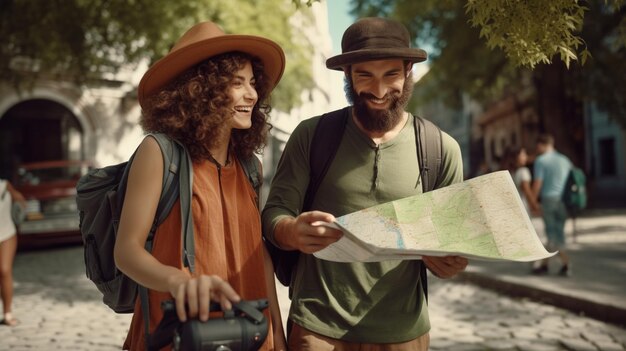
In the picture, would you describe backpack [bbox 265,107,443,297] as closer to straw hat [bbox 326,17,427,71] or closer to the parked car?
straw hat [bbox 326,17,427,71]

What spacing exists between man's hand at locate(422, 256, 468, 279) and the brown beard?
1.86 feet

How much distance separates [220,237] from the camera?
7.42 feet

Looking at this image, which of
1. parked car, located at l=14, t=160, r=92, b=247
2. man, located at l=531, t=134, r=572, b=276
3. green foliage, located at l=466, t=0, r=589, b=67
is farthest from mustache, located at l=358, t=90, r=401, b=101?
parked car, located at l=14, t=160, r=92, b=247

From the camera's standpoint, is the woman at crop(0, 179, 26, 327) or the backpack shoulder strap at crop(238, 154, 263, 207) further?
the woman at crop(0, 179, 26, 327)

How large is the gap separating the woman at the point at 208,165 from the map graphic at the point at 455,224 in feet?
1.10

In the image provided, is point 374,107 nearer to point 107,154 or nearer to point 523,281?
point 523,281

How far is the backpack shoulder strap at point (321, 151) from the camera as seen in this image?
2643mm

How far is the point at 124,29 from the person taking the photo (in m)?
14.1

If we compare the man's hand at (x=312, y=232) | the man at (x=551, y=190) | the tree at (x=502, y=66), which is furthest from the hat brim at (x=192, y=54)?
the tree at (x=502, y=66)

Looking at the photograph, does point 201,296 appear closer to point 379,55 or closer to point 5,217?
point 379,55

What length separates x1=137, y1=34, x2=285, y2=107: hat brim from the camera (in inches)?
92.4

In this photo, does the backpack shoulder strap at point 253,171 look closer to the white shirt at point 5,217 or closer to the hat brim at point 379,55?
the hat brim at point 379,55

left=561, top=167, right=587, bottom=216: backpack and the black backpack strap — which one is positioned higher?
the black backpack strap

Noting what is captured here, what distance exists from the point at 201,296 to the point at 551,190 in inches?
343
